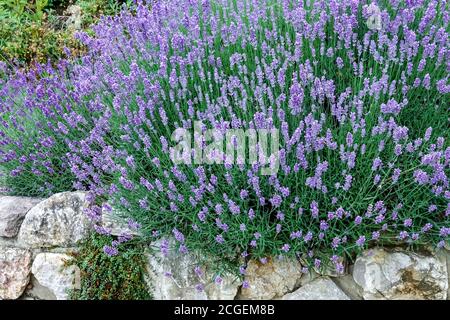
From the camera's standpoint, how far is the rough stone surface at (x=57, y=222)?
2760mm

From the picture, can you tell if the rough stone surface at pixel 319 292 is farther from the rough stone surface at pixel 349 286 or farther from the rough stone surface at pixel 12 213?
the rough stone surface at pixel 12 213

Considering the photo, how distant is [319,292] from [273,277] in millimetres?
235

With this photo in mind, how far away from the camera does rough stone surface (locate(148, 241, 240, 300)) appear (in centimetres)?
239

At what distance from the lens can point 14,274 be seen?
283 centimetres

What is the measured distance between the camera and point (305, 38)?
9.18 feet

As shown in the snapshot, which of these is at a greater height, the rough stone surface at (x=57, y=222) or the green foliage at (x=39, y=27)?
the green foliage at (x=39, y=27)

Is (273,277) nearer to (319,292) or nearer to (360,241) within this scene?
(319,292)

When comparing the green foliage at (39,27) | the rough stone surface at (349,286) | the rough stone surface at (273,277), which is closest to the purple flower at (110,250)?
the rough stone surface at (273,277)

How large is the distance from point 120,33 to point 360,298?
231cm

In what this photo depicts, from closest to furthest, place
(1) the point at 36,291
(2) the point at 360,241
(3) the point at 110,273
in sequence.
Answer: (2) the point at 360,241 < (3) the point at 110,273 < (1) the point at 36,291

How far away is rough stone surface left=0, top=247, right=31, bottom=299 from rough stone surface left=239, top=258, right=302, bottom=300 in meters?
1.38

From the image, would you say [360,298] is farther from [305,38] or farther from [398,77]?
[305,38]

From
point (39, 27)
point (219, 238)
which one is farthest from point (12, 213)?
point (39, 27)

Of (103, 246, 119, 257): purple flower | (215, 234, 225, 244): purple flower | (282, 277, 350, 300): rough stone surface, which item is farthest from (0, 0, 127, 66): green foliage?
(282, 277, 350, 300): rough stone surface
